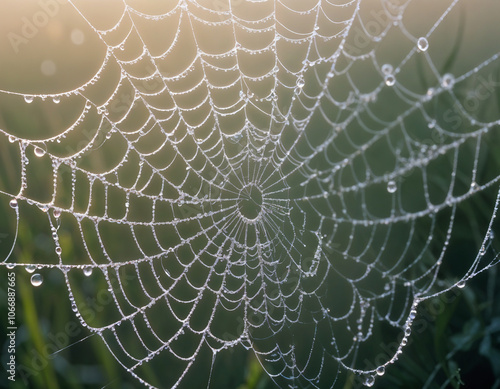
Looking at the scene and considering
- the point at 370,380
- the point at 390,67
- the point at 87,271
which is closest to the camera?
the point at 390,67

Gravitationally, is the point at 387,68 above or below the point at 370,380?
above

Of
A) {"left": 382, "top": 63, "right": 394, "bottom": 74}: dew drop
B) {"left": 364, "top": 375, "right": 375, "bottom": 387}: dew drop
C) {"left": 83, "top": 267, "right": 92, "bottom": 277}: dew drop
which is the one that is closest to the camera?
{"left": 382, "top": 63, "right": 394, "bottom": 74}: dew drop

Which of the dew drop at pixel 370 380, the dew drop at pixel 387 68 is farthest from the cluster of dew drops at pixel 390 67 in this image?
the dew drop at pixel 370 380

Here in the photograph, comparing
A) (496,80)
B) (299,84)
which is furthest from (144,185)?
(496,80)

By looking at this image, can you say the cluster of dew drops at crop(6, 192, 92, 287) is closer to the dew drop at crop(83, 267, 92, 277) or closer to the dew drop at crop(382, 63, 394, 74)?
the dew drop at crop(83, 267, 92, 277)

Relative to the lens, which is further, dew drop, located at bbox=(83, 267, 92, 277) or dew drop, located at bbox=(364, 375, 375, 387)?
dew drop, located at bbox=(364, 375, 375, 387)

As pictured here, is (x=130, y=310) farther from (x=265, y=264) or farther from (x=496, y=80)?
(x=496, y=80)

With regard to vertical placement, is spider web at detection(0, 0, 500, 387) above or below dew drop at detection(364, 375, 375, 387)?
above

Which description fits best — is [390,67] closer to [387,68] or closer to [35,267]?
[387,68]

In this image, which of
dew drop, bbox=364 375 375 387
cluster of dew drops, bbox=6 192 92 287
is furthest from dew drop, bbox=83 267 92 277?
dew drop, bbox=364 375 375 387

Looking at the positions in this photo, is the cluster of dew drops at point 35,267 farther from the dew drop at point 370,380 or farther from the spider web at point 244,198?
the dew drop at point 370,380

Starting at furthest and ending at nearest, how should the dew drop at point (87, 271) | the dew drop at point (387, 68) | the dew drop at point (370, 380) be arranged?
the dew drop at point (370, 380)
the dew drop at point (87, 271)
the dew drop at point (387, 68)

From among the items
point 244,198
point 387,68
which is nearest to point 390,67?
point 387,68
